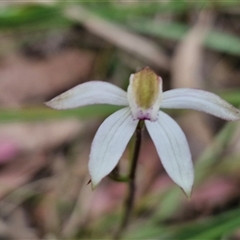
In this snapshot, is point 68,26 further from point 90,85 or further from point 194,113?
point 90,85

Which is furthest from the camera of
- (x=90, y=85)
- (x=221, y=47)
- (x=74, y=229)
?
(x=221, y=47)

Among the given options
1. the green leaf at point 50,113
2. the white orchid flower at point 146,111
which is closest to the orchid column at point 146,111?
the white orchid flower at point 146,111

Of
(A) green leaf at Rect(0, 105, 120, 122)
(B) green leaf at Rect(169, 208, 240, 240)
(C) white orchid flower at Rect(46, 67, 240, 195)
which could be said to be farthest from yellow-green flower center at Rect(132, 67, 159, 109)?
(A) green leaf at Rect(0, 105, 120, 122)

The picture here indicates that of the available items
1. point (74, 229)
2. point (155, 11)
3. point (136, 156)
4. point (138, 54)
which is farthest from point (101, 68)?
point (136, 156)

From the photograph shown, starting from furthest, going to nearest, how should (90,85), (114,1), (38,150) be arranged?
1. (114,1)
2. (38,150)
3. (90,85)

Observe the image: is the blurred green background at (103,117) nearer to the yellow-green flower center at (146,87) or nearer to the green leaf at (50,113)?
the green leaf at (50,113)

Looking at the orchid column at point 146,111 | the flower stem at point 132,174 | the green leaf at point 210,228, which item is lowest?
→ the green leaf at point 210,228

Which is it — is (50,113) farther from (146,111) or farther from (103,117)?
(146,111)
